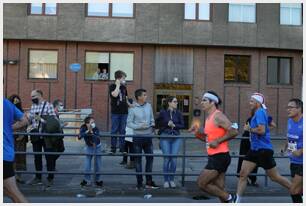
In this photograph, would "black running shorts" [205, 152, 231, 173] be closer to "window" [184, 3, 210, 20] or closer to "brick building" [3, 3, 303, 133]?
"brick building" [3, 3, 303, 133]

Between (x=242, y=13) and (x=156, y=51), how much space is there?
508 centimetres

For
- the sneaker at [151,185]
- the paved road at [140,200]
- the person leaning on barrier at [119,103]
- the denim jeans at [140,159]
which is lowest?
the paved road at [140,200]

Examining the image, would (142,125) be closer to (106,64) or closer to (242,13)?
(106,64)

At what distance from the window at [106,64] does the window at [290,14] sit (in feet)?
27.7

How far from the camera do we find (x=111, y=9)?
24672 millimetres

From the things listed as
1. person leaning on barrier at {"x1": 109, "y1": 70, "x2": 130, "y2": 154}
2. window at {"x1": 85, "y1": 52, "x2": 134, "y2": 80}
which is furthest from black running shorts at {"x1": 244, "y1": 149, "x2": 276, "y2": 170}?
window at {"x1": 85, "y1": 52, "x2": 134, "y2": 80}

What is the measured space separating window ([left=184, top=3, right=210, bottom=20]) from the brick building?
5 cm

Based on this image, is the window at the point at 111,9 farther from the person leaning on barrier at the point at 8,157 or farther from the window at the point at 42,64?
the person leaning on barrier at the point at 8,157

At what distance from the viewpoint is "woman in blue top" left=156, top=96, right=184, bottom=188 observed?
30.2 feet

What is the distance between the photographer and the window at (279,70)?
1028 inches

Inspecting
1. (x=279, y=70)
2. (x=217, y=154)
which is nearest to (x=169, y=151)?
(x=217, y=154)

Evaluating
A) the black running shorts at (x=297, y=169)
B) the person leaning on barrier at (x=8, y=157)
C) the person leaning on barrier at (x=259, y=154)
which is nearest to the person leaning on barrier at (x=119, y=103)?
the person leaning on barrier at (x=259, y=154)

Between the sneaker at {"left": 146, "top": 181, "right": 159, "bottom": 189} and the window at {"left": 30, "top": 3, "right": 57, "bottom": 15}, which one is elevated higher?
the window at {"left": 30, "top": 3, "right": 57, "bottom": 15}

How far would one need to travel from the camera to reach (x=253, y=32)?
2519 centimetres
